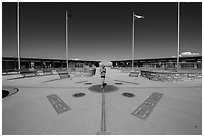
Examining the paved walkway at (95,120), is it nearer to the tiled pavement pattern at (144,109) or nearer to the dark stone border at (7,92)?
the tiled pavement pattern at (144,109)

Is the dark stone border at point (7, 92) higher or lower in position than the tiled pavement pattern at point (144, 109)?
higher

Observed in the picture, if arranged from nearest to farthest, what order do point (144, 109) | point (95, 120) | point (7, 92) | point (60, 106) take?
point (95, 120) → point (144, 109) → point (60, 106) → point (7, 92)

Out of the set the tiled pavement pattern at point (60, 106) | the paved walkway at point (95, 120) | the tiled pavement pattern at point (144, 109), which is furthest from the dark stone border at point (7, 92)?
the tiled pavement pattern at point (144, 109)

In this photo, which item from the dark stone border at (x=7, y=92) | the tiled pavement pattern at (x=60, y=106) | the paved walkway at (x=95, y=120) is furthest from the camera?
the dark stone border at (x=7, y=92)

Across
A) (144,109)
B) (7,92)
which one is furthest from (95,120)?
(7,92)

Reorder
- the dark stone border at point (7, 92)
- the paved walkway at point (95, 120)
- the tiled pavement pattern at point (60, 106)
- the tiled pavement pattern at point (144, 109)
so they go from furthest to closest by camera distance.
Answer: the dark stone border at point (7, 92), the tiled pavement pattern at point (60, 106), the tiled pavement pattern at point (144, 109), the paved walkway at point (95, 120)

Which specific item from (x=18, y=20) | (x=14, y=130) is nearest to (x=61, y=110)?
(x=14, y=130)

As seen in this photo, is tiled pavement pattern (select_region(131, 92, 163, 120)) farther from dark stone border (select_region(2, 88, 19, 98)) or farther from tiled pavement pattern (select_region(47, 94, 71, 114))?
dark stone border (select_region(2, 88, 19, 98))

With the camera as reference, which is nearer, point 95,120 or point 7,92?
point 95,120

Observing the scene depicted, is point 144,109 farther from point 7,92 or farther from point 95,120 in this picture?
point 7,92

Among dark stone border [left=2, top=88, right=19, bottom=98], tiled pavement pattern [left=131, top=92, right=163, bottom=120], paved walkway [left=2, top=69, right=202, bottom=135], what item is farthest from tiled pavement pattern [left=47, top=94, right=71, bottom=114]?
dark stone border [left=2, top=88, right=19, bottom=98]

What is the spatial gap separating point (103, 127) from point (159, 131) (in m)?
1.56

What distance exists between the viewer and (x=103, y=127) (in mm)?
2965

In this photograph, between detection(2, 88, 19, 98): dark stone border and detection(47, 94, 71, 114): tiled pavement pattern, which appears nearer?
detection(47, 94, 71, 114): tiled pavement pattern
